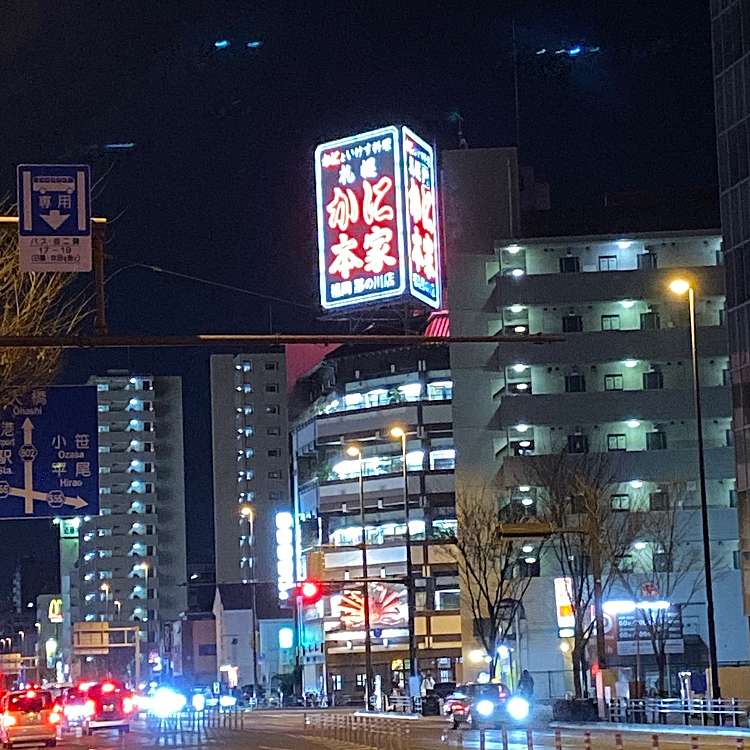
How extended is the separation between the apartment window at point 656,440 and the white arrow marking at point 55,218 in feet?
217

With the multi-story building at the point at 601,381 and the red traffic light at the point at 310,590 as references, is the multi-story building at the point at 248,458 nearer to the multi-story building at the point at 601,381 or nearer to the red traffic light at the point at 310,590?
the multi-story building at the point at 601,381

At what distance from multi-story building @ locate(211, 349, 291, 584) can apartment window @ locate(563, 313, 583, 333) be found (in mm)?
59124

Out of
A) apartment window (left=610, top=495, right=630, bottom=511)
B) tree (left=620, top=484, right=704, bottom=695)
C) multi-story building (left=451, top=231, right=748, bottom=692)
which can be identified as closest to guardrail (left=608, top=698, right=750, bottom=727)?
tree (left=620, top=484, right=704, bottom=695)

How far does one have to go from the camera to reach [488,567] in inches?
3036

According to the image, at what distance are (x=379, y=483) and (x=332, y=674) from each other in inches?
535

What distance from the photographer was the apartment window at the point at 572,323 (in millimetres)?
84956

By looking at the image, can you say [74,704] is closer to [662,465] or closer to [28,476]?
[662,465]

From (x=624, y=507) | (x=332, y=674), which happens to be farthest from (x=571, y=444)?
(x=332, y=674)

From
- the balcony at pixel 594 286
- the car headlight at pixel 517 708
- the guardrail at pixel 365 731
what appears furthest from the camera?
the balcony at pixel 594 286

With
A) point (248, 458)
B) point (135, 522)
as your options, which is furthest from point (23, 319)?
point (135, 522)

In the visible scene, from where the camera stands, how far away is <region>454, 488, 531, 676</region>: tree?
7206 centimetres

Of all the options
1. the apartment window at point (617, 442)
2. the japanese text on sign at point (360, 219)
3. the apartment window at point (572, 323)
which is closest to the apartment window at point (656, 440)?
the apartment window at point (617, 442)

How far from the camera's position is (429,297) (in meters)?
61.6

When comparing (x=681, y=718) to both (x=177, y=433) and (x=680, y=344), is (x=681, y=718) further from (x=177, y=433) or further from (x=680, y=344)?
(x=177, y=433)
